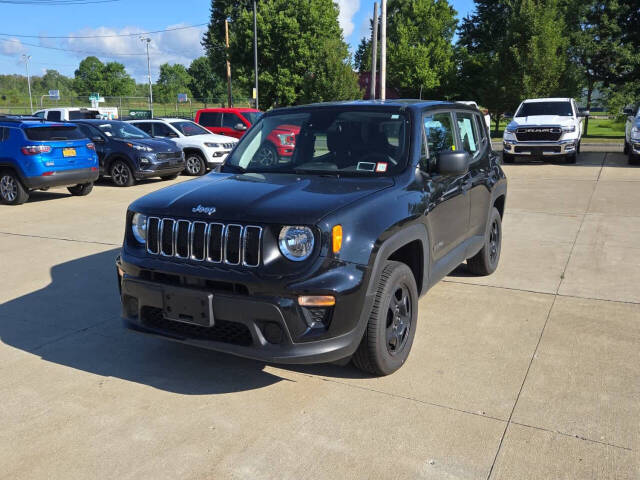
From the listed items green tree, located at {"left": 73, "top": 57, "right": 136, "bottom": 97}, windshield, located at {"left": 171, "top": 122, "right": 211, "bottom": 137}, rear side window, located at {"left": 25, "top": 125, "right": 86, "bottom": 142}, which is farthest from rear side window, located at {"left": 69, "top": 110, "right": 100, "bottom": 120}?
green tree, located at {"left": 73, "top": 57, "right": 136, "bottom": 97}

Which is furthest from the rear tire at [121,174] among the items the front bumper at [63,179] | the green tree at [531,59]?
the green tree at [531,59]

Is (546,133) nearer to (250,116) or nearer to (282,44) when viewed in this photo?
(250,116)

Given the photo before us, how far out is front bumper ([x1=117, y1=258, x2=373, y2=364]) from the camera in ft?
10.5

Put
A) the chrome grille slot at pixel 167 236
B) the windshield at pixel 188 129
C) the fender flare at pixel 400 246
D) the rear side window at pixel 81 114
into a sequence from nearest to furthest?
the fender flare at pixel 400 246 < the chrome grille slot at pixel 167 236 < the windshield at pixel 188 129 < the rear side window at pixel 81 114

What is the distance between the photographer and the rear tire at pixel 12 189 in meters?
11.3

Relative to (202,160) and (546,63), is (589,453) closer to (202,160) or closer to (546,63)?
(202,160)

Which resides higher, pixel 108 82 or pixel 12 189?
pixel 108 82

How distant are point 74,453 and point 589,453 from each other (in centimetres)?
259

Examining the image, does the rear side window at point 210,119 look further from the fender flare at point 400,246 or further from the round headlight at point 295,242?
the round headlight at point 295,242

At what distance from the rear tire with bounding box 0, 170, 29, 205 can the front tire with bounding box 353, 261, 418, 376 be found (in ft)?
31.6

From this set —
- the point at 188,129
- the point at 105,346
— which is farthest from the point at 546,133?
the point at 105,346

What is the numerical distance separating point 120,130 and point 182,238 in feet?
39.9

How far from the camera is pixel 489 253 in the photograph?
5.99m

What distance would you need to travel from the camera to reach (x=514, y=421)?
3287mm
